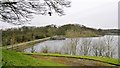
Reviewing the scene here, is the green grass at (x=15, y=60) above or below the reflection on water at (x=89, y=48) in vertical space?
above

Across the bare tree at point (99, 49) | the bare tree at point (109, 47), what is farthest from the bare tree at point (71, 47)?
the bare tree at point (109, 47)

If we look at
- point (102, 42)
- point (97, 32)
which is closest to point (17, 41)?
point (102, 42)

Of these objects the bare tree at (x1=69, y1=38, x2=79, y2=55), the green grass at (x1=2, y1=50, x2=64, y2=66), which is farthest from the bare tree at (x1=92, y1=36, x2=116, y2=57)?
the green grass at (x1=2, y1=50, x2=64, y2=66)

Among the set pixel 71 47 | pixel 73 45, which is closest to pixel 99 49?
pixel 73 45

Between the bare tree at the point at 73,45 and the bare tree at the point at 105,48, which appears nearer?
the bare tree at the point at 105,48

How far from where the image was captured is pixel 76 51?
142 ft

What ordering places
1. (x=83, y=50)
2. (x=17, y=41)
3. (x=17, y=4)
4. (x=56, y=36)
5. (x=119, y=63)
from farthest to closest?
1. (x=56, y=36)
2. (x=17, y=41)
3. (x=83, y=50)
4. (x=119, y=63)
5. (x=17, y=4)

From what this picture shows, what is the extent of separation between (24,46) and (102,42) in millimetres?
14513

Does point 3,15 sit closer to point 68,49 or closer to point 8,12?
point 8,12

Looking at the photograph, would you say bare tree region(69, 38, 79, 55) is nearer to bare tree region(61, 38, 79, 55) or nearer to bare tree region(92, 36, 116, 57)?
bare tree region(61, 38, 79, 55)

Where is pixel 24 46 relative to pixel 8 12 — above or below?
below

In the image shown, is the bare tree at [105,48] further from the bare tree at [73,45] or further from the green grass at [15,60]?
the green grass at [15,60]

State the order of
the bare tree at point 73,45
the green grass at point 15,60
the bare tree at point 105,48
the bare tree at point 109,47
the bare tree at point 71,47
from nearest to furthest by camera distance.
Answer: the green grass at point 15,60, the bare tree at point 109,47, the bare tree at point 105,48, the bare tree at point 73,45, the bare tree at point 71,47

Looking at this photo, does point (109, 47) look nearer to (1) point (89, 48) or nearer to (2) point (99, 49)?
(2) point (99, 49)
